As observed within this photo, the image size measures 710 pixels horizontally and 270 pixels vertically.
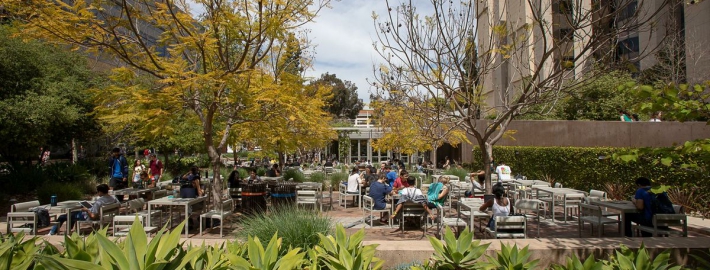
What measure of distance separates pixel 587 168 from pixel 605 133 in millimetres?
4116

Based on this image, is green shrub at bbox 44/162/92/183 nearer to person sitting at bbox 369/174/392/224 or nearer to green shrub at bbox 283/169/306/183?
green shrub at bbox 283/169/306/183

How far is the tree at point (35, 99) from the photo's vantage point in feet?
37.5

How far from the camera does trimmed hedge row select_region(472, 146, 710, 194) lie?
34.2 ft

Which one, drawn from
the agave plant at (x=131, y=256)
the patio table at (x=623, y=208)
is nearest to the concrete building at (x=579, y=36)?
the patio table at (x=623, y=208)

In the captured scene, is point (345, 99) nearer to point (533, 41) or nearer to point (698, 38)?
point (698, 38)

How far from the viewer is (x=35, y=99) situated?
1185 centimetres

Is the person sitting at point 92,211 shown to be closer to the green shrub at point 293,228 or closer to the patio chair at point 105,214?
the patio chair at point 105,214

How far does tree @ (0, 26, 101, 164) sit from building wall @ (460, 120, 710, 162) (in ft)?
48.1

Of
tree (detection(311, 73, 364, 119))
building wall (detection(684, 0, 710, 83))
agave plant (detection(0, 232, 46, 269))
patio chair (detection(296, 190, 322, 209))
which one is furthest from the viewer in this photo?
tree (detection(311, 73, 364, 119))

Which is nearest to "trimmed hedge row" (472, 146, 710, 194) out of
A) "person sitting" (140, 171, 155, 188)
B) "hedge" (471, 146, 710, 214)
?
"hedge" (471, 146, 710, 214)

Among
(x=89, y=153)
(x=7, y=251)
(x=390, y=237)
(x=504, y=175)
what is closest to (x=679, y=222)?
(x=390, y=237)

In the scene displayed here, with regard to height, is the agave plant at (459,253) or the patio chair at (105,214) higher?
the agave plant at (459,253)

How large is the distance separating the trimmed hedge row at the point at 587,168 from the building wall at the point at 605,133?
107 cm

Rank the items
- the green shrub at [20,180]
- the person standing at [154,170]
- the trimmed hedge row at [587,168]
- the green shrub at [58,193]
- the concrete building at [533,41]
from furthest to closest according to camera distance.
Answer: the person standing at [154,170] < the green shrub at [20,180] < the green shrub at [58,193] < the trimmed hedge row at [587,168] < the concrete building at [533,41]
